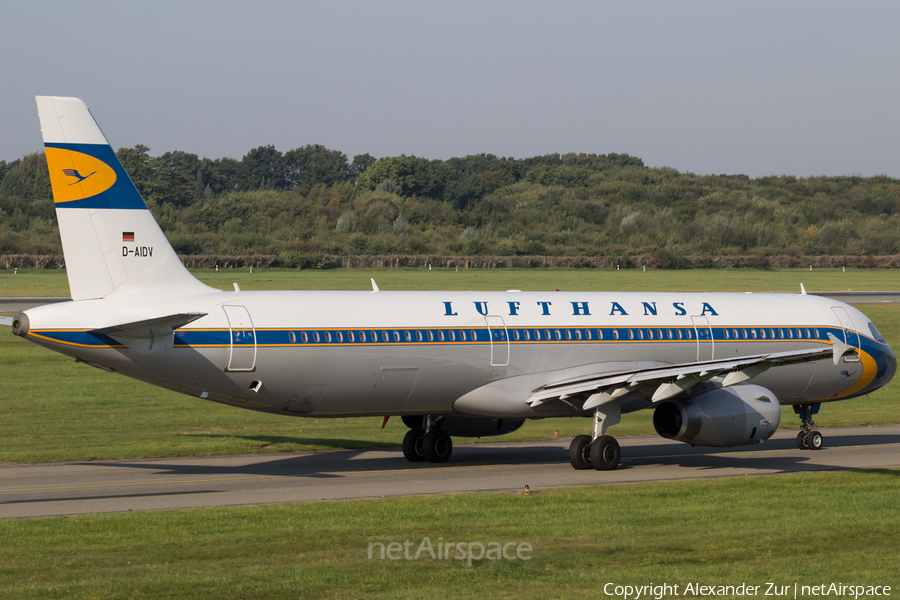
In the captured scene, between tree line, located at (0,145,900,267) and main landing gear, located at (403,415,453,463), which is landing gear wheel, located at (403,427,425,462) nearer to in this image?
main landing gear, located at (403,415,453,463)

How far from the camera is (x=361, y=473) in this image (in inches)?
942

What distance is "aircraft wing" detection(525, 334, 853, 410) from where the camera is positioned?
74.5 feet

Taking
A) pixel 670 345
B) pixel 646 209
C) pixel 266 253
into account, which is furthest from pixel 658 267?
pixel 670 345

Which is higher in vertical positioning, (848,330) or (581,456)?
(848,330)

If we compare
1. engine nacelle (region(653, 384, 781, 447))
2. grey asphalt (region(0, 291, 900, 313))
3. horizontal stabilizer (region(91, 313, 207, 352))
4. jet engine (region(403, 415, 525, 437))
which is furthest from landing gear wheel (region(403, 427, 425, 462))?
grey asphalt (region(0, 291, 900, 313))

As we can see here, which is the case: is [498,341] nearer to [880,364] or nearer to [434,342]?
[434,342]

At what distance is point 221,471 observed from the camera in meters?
24.0

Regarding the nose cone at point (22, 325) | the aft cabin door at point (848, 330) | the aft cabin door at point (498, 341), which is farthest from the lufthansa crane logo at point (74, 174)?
the aft cabin door at point (848, 330)

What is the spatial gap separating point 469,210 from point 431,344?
13844 centimetres

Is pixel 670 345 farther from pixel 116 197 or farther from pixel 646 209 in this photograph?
pixel 646 209

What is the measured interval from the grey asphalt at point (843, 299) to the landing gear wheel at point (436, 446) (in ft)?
138

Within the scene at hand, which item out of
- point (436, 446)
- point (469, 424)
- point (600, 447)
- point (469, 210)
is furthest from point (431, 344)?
point (469, 210)

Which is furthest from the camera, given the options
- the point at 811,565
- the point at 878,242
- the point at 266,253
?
the point at 878,242

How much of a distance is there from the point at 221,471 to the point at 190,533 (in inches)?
299
